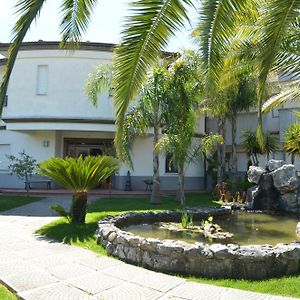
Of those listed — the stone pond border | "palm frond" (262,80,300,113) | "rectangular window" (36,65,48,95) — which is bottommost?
the stone pond border

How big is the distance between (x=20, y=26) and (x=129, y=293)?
13.0 feet

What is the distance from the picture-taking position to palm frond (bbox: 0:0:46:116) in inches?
180

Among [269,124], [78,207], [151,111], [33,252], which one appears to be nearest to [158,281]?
[33,252]

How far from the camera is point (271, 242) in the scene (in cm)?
966

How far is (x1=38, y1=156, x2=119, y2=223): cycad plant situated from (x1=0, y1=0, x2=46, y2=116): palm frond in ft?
20.8

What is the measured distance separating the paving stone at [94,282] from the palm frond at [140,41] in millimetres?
2475

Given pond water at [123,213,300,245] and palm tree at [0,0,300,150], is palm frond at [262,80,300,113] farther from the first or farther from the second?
palm tree at [0,0,300,150]

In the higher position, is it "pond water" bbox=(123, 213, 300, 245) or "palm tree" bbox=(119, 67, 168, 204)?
"palm tree" bbox=(119, 67, 168, 204)

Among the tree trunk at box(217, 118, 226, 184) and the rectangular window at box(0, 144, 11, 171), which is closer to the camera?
the tree trunk at box(217, 118, 226, 184)

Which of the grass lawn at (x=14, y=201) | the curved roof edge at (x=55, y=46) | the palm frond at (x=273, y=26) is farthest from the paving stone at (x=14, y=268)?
the curved roof edge at (x=55, y=46)

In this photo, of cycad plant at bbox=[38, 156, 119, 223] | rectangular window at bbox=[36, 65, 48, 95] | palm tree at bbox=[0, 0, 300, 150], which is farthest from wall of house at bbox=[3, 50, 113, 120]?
palm tree at bbox=[0, 0, 300, 150]

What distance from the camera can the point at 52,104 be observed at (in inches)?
883

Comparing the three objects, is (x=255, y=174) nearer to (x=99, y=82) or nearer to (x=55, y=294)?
(x=99, y=82)

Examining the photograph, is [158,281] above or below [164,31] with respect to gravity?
below
